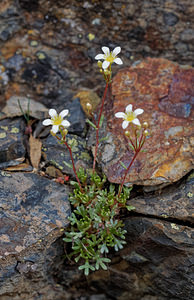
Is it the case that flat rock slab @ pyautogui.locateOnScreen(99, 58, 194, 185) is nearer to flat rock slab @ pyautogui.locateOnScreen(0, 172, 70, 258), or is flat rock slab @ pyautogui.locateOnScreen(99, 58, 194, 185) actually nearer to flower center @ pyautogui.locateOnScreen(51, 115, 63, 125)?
flat rock slab @ pyautogui.locateOnScreen(0, 172, 70, 258)

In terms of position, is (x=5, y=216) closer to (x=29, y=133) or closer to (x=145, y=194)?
(x=29, y=133)

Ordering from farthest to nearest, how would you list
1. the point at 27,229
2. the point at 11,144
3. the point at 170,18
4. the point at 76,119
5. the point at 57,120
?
the point at 170,18
the point at 76,119
the point at 11,144
the point at 27,229
the point at 57,120

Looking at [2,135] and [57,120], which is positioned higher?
[57,120]

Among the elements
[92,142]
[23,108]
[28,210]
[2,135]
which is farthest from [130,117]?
[23,108]

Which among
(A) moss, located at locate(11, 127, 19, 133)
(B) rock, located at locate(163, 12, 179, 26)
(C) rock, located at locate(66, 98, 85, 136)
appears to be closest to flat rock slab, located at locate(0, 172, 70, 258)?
(A) moss, located at locate(11, 127, 19, 133)

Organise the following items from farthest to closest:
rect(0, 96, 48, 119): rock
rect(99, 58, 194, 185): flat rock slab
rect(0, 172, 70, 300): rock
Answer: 1. rect(0, 96, 48, 119): rock
2. rect(99, 58, 194, 185): flat rock slab
3. rect(0, 172, 70, 300): rock

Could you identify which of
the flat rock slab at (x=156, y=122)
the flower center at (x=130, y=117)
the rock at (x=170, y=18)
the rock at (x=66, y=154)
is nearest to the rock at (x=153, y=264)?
the flat rock slab at (x=156, y=122)

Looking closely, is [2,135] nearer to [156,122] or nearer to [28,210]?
[28,210]
